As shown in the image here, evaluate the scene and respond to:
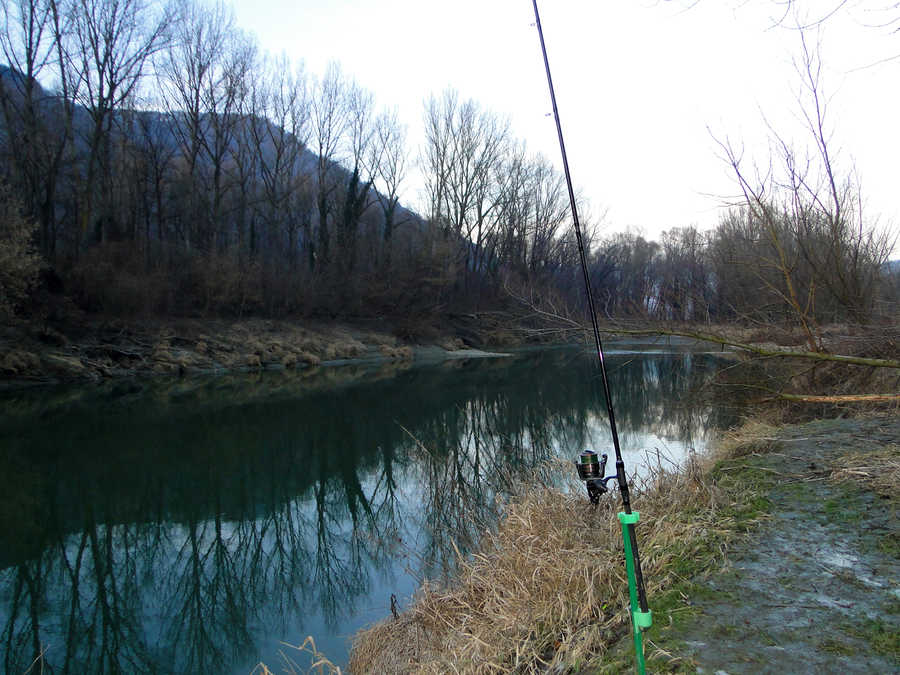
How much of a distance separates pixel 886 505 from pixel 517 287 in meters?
3.22

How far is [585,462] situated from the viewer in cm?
418

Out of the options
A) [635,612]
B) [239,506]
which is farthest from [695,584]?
[239,506]

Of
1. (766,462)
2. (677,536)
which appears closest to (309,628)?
(677,536)

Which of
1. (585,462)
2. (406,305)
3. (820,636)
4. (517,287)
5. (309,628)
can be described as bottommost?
(309,628)

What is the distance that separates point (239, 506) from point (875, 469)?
23.9 feet

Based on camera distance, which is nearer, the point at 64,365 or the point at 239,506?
the point at 239,506

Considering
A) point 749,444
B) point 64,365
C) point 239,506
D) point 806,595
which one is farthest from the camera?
point 64,365

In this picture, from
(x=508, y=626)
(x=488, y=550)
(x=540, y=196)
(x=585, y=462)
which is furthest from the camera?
(x=540, y=196)

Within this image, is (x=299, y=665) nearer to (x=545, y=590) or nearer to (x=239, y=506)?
(x=545, y=590)

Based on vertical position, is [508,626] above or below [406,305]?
below

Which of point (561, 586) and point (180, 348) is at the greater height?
point (180, 348)

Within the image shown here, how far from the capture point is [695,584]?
3.12 metres

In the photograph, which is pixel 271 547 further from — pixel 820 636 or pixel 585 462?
pixel 820 636

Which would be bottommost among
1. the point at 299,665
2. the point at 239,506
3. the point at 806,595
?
the point at 299,665
